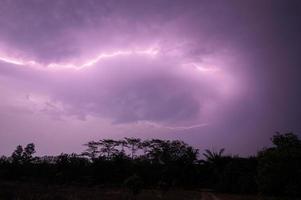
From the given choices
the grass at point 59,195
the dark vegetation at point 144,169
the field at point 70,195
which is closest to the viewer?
the grass at point 59,195

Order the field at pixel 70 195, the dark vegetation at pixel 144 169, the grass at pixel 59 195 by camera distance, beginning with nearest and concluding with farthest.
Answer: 1. the grass at pixel 59 195
2. the field at pixel 70 195
3. the dark vegetation at pixel 144 169

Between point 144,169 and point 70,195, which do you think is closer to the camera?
point 70,195

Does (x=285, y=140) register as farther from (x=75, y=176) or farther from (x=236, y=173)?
(x=75, y=176)

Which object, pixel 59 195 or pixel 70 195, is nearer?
pixel 59 195

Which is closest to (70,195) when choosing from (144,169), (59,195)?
(59,195)

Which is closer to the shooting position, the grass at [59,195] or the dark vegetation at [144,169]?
the grass at [59,195]

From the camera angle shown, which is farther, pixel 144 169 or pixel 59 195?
pixel 144 169

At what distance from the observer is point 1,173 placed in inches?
2392

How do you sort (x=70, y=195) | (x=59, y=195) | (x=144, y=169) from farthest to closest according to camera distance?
1. (x=144, y=169)
2. (x=70, y=195)
3. (x=59, y=195)

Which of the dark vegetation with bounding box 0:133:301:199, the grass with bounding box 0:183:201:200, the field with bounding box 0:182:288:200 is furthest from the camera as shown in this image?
the dark vegetation with bounding box 0:133:301:199

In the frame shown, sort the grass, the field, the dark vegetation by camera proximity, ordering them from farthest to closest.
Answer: the dark vegetation → the field → the grass

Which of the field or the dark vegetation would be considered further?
the dark vegetation

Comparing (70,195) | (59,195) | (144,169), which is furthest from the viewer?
(144,169)

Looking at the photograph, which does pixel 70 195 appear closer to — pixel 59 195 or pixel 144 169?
pixel 59 195
